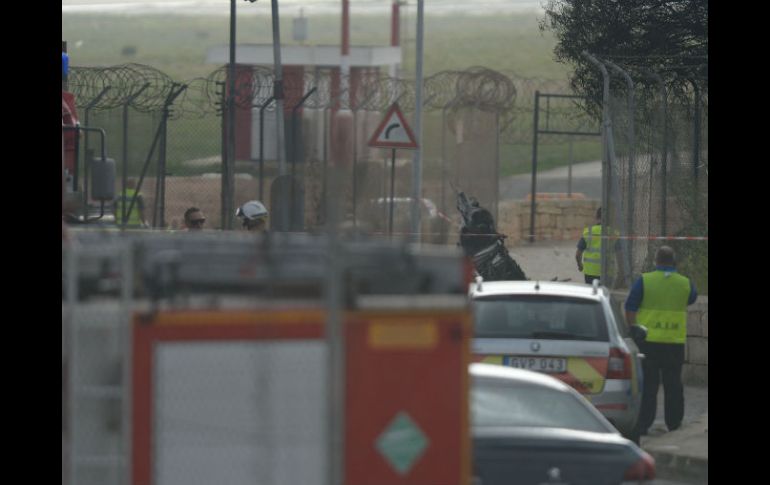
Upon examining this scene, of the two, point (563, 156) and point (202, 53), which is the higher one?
point (202, 53)

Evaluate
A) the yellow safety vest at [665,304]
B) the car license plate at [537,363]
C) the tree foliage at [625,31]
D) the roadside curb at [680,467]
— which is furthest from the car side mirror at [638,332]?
the tree foliage at [625,31]

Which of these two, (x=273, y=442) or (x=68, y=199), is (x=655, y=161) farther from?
(x=273, y=442)

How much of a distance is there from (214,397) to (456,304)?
2.98 feet

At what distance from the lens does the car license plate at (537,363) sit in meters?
12.1

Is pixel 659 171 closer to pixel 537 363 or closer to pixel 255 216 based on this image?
pixel 255 216

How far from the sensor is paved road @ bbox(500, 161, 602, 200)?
167 feet

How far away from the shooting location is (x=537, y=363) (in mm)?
12109

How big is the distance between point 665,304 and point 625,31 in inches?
267

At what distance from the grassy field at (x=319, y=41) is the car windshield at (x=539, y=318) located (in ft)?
173

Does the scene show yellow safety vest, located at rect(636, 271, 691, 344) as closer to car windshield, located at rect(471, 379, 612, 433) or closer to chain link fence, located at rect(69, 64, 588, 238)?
chain link fence, located at rect(69, 64, 588, 238)

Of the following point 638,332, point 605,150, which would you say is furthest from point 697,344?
point 638,332

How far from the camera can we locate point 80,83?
20062 mm

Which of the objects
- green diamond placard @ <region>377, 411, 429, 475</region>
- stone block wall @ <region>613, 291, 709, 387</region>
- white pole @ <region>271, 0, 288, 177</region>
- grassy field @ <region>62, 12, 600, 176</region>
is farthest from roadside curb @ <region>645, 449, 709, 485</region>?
grassy field @ <region>62, 12, 600, 176</region>
